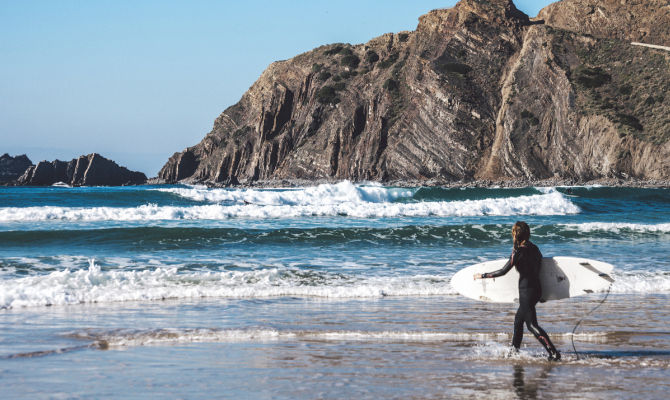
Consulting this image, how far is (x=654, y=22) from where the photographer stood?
308ft

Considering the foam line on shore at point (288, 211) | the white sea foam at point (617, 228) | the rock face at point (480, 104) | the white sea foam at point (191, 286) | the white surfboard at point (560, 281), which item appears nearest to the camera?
the white surfboard at point (560, 281)

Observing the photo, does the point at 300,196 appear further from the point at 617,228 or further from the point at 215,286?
the point at 215,286

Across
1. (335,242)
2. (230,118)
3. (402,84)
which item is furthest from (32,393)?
(230,118)

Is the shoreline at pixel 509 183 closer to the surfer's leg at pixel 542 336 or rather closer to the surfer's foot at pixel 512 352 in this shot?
the surfer's foot at pixel 512 352

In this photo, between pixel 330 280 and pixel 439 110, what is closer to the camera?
pixel 330 280

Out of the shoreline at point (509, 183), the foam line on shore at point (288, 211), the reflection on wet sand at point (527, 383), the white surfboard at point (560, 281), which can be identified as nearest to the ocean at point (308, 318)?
the reflection on wet sand at point (527, 383)

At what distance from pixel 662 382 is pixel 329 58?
369 feet

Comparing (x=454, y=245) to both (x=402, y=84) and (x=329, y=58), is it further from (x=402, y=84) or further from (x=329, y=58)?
(x=329, y=58)

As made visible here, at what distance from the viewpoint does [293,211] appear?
2831 cm

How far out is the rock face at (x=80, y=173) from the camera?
114175 mm

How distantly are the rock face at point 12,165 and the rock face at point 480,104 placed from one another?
52.6 m

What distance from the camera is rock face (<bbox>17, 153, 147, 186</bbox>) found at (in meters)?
114

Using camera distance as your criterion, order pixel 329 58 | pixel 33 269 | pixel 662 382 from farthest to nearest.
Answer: pixel 329 58 → pixel 33 269 → pixel 662 382

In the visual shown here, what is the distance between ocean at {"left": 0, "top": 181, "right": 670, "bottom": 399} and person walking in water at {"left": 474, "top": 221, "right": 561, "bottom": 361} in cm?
30
